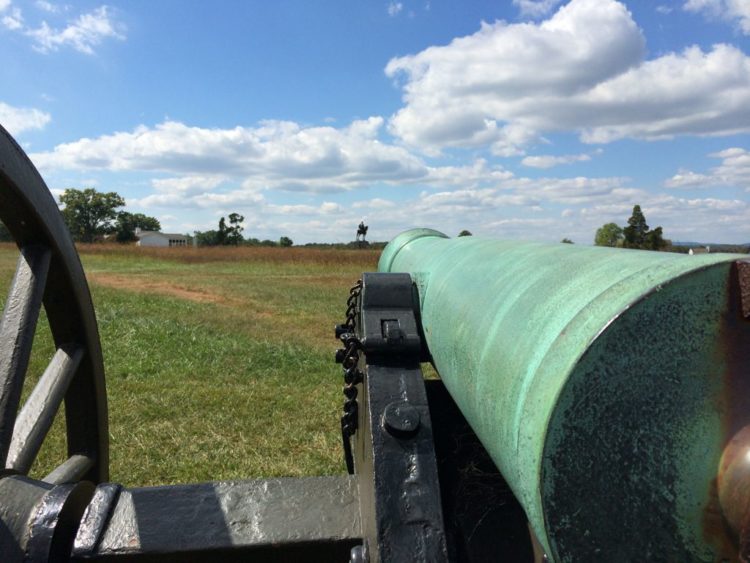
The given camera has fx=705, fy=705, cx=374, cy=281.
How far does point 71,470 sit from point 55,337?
407mm

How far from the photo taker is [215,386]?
6426 mm

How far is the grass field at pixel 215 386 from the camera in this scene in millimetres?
4402

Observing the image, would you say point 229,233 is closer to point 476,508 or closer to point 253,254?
point 253,254

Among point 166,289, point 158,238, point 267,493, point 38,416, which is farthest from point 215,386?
point 158,238

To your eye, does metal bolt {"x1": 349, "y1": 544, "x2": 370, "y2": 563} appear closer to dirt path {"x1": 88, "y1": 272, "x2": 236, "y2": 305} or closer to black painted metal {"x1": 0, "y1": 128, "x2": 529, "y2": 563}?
black painted metal {"x1": 0, "y1": 128, "x2": 529, "y2": 563}

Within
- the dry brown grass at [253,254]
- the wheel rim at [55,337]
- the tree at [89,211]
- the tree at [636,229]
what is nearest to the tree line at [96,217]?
the tree at [89,211]

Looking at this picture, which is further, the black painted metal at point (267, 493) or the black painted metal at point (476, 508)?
the black painted metal at point (476, 508)

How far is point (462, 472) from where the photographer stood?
1853 millimetres

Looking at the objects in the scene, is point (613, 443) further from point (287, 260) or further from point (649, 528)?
point (287, 260)

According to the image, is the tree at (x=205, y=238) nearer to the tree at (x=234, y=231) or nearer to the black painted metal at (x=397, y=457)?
the tree at (x=234, y=231)

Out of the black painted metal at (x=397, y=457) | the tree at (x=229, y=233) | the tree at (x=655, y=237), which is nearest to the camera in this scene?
the black painted metal at (x=397, y=457)

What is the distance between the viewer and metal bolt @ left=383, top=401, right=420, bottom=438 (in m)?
1.57

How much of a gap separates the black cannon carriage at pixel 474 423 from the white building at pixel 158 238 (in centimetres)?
7480

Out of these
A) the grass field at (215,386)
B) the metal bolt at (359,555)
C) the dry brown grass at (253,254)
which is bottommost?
the grass field at (215,386)
